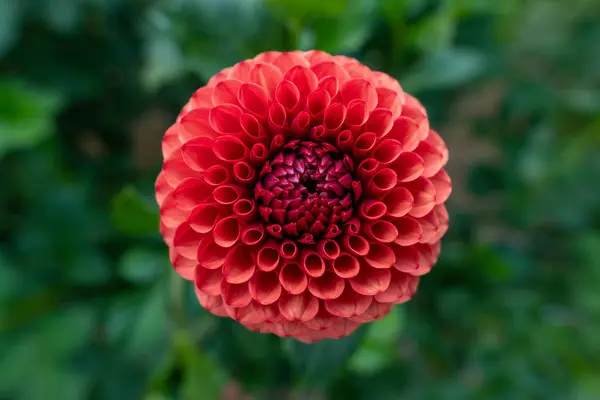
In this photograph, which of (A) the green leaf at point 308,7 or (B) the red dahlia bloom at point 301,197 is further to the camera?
(A) the green leaf at point 308,7

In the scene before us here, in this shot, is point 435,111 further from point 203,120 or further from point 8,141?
point 8,141

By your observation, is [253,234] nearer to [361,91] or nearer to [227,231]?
[227,231]

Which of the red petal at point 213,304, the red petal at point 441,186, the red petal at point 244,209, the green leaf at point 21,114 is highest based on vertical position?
the red petal at point 441,186

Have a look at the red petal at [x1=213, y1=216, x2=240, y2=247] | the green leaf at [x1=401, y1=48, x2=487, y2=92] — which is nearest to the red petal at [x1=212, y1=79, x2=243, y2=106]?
the red petal at [x1=213, y1=216, x2=240, y2=247]

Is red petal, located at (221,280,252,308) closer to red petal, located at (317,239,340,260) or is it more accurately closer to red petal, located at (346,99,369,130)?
red petal, located at (317,239,340,260)

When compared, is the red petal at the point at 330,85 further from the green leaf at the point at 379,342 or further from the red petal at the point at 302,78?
the green leaf at the point at 379,342

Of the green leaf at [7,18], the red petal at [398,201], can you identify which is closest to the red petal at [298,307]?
the red petal at [398,201]
